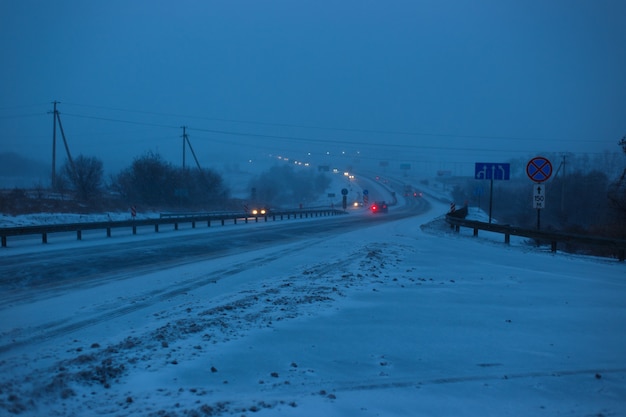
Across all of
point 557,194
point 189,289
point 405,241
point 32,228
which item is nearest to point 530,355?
point 189,289

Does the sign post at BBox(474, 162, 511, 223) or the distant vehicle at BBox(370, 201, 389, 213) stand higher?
the sign post at BBox(474, 162, 511, 223)

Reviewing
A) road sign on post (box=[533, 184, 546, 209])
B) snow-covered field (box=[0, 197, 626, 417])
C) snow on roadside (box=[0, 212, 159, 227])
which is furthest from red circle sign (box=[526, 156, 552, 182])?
snow on roadside (box=[0, 212, 159, 227])

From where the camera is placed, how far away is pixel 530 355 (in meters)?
7.17

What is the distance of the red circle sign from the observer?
19.1 m

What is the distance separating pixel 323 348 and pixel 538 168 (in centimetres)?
1451

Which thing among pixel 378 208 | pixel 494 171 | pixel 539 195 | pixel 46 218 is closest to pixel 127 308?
pixel 539 195

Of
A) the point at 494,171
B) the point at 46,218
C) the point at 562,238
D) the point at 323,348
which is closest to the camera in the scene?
the point at 323,348

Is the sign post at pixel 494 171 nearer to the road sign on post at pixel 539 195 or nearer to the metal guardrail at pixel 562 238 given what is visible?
the metal guardrail at pixel 562 238

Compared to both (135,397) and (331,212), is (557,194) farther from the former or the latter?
(135,397)

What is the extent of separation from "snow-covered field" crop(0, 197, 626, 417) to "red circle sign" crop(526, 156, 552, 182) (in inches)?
241

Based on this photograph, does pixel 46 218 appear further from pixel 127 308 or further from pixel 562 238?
pixel 562 238

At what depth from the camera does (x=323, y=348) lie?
729 centimetres

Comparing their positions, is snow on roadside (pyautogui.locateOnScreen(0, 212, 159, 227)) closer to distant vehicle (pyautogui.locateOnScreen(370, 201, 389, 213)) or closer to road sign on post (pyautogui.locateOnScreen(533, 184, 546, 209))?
road sign on post (pyautogui.locateOnScreen(533, 184, 546, 209))

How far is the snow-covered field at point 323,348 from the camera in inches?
217
